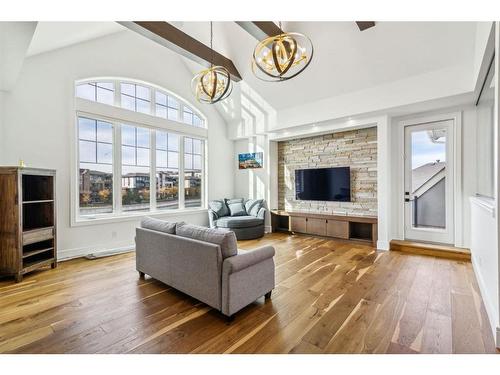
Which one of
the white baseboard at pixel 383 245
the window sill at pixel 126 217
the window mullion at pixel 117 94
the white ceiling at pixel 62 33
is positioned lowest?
the white baseboard at pixel 383 245

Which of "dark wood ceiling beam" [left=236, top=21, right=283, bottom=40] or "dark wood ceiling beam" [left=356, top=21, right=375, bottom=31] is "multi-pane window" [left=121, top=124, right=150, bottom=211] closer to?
"dark wood ceiling beam" [left=236, top=21, right=283, bottom=40]

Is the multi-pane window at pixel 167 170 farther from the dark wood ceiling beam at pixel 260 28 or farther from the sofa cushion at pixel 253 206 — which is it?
the dark wood ceiling beam at pixel 260 28

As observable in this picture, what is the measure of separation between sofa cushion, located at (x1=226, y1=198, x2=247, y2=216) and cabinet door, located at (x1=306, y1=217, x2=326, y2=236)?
1620 millimetres

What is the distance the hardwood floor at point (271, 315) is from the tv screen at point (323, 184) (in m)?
2.16

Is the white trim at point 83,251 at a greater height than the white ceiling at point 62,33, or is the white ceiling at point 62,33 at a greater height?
the white ceiling at point 62,33

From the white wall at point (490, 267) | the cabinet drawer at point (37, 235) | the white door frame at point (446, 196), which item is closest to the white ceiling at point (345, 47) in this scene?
the white door frame at point (446, 196)

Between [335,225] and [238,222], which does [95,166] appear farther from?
[335,225]

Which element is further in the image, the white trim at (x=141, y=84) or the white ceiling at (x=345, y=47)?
the white trim at (x=141, y=84)

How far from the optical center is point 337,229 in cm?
529

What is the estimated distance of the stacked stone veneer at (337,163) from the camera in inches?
203

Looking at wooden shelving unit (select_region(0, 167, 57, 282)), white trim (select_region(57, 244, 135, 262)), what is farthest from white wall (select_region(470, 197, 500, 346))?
wooden shelving unit (select_region(0, 167, 57, 282))

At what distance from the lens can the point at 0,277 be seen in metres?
3.20

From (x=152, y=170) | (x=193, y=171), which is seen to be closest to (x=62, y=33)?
(x=152, y=170)

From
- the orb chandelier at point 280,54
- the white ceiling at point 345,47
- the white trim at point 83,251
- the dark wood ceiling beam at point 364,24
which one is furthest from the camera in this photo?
the white trim at point 83,251
